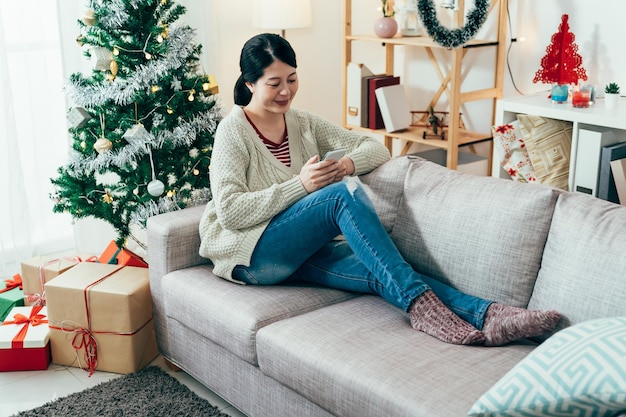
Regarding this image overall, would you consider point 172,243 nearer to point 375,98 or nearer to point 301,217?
point 301,217

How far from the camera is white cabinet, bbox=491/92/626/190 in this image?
2732 mm

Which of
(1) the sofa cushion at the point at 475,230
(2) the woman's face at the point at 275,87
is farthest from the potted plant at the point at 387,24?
(1) the sofa cushion at the point at 475,230

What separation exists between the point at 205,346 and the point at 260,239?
39 centimetres

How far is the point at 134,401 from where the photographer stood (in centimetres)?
241

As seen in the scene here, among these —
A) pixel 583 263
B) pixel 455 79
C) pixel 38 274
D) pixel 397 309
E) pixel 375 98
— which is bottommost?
pixel 38 274

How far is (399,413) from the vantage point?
166 cm

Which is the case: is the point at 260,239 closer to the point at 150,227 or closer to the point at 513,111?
the point at 150,227

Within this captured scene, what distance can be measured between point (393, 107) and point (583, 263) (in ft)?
6.82

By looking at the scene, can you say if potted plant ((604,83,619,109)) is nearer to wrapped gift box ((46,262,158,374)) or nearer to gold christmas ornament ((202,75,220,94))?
gold christmas ornament ((202,75,220,94))

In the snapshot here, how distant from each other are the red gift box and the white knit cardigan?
55 centimetres

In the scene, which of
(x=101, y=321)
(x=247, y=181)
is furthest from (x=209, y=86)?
(x=101, y=321)

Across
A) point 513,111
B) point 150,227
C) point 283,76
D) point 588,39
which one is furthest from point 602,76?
point 150,227

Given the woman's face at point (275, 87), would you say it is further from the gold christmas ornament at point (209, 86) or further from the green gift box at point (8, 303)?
the green gift box at point (8, 303)

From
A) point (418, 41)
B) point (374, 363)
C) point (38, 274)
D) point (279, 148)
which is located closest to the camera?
point (374, 363)
